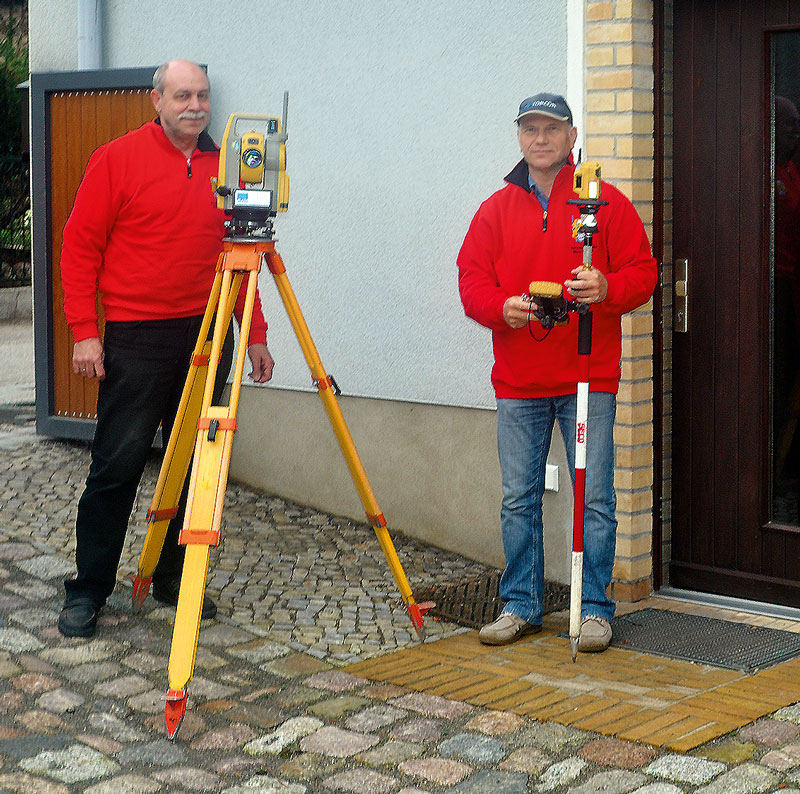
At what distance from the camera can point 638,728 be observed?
4188mm

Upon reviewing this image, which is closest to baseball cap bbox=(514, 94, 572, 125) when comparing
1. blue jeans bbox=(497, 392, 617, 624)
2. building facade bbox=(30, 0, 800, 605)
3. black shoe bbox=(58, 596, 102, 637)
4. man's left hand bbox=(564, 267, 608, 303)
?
man's left hand bbox=(564, 267, 608, 303)

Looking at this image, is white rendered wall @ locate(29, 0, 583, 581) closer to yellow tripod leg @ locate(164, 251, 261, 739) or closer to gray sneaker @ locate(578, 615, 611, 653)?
gray sneaker @ locate(578, 615, 611, 653)

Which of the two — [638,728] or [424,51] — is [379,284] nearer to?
[424,51]

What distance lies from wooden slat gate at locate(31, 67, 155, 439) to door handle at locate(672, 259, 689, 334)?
3841mm

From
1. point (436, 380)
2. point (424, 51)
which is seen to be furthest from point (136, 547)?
point (424, 51)

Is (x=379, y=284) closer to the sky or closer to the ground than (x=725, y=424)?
closer to the sky

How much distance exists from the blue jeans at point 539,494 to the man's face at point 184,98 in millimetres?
1558

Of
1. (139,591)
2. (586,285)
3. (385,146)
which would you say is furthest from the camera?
(385,146)

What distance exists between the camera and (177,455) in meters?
5.09

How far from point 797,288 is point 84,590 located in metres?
3.06

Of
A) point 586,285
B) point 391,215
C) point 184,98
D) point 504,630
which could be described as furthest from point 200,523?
point 391,215

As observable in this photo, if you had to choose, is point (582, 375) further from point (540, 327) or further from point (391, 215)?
point (391, 215)

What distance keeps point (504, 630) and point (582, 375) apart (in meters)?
1.07

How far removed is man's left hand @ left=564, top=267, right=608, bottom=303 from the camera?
4688 mm
